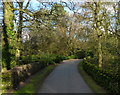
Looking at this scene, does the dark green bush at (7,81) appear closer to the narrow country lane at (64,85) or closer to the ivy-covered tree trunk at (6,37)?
the narrow country lane at (64,85)

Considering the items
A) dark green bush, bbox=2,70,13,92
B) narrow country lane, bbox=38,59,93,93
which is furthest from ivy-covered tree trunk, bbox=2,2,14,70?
dark green bush, bbox=2,70,13,92

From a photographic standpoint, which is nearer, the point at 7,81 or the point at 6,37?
the point at 7,81

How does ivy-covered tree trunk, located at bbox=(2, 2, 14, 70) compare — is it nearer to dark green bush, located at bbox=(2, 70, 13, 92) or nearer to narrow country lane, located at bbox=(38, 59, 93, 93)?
narrow country lane, located at bbox=(38, 59, 93, 93)

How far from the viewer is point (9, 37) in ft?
40.4

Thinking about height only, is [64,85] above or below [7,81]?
below

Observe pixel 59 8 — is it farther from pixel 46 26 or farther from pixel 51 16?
pixel 46 26

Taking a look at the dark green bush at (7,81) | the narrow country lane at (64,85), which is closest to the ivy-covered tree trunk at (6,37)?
the narrow country lane at (64,85)

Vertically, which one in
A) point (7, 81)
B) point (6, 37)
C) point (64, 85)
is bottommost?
point (64, 85)

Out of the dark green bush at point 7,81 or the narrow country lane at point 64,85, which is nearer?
the dark green bush at point 7,81

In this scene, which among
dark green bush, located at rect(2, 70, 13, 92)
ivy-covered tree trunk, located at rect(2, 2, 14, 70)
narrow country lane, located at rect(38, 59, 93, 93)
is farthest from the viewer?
ivy-covered tree trunk, located at rect(2, 2, 14, 70)

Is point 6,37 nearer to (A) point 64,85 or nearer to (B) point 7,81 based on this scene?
(B) point 7,81

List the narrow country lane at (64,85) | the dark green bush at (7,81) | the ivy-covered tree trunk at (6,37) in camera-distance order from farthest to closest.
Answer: the ivy-covered tree trunk at (6,37)
the narrow country lane at (64,85)
the dark green bush at (7,81)

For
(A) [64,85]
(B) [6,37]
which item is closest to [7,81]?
(A) [64,85]

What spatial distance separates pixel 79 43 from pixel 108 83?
38.5m
